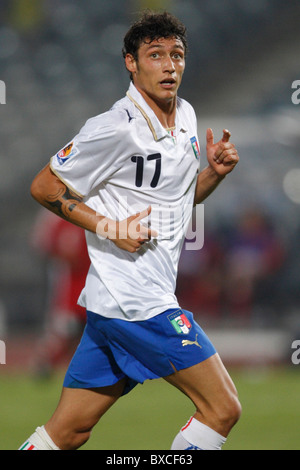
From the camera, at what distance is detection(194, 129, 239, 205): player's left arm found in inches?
150

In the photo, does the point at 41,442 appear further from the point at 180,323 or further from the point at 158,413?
the point at 158,413

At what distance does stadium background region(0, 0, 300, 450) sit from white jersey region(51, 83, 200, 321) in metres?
2.06

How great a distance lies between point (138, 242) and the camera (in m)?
3.42

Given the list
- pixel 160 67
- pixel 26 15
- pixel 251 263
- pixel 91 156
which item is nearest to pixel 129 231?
Answer: pixel 91 156

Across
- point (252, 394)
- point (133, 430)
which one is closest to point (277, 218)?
point (252, 394)

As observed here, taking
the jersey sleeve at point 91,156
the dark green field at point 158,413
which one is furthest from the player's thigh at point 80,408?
the dark green field at point 158,413

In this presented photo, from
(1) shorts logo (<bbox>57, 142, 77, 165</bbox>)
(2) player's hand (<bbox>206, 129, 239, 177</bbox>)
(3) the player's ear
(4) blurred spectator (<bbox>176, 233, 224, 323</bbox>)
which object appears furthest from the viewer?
(4) blurred spectator (<bbox>176, 233, 224, 323</bbox>)

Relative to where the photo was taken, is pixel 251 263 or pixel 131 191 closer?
pixel 131 191

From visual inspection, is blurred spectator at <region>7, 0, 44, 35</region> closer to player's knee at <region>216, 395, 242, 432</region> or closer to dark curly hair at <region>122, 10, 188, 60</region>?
dark curly hair at <region>122, 10, 188, 60</region>

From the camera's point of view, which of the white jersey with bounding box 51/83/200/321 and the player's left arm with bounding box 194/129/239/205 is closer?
the white jersey with bounding box 51/83/200/321

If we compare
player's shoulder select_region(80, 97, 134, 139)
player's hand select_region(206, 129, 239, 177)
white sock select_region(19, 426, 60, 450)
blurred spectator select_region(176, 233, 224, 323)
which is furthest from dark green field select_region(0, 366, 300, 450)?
player's shoulder select_region(80, 97, 134, 139)

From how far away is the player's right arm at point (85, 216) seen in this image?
3426mm

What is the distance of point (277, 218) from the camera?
991 centimetres

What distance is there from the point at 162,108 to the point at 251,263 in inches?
233
